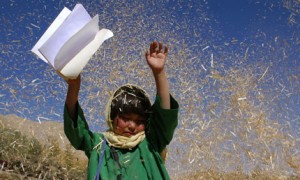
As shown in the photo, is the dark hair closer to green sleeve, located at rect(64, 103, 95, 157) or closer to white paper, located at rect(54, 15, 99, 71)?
green sleeve, located at rect(64, 103, 95, 157)

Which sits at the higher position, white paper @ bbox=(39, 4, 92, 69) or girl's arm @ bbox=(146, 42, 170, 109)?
white paper @ bbox=(39, 4, 92, 69)

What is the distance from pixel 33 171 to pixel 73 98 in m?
4.87

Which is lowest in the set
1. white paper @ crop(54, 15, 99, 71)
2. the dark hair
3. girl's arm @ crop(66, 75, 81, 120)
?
the dark hair

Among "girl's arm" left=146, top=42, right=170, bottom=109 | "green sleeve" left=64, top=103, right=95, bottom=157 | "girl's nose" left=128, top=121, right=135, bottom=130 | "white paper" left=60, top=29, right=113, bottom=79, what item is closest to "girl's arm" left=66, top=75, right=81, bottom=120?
"green sleeve" left=64, top=103, right=95, bottom=157

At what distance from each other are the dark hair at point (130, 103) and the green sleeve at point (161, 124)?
74mm

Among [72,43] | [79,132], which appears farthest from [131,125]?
[72,43]

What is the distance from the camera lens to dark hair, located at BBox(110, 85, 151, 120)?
319cm

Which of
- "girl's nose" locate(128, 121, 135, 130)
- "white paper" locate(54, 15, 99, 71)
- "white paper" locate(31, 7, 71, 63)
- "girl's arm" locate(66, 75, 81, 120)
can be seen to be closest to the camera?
"white paper" locate(54, 15, 99, 71)

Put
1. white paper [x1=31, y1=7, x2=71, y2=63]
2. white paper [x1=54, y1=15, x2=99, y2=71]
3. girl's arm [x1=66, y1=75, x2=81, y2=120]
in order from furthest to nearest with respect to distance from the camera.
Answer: girl's arm [x1=66, y1=75, x2=81, y2=120]
white paper [x1=31, y1=7, x2=71, y2=63]
white paper [x1=54, y1=15, x2=99, y2=71]

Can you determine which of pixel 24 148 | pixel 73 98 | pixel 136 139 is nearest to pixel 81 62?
pixel 73 98

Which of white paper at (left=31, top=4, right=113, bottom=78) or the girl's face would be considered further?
the girl's face

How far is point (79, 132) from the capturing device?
10.2ft

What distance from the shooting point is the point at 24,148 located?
9.00m

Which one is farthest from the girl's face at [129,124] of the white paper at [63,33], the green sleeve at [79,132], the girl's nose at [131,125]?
the white paper at [63,33]
